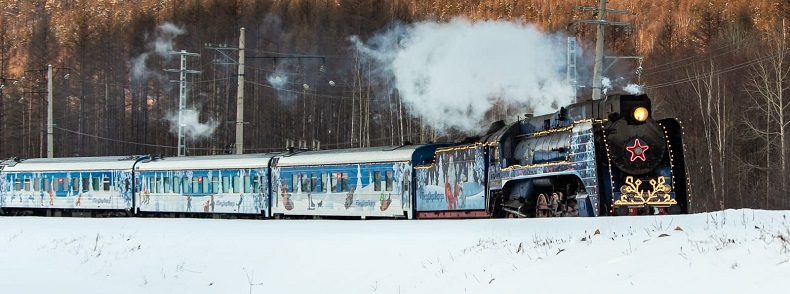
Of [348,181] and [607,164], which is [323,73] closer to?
[348,181]

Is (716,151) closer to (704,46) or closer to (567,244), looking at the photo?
(704,46)

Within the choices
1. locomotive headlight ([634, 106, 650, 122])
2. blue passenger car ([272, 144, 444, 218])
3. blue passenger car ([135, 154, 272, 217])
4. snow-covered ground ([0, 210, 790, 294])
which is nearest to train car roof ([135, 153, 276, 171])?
blue passenger car ([135, 154, 272, 217])

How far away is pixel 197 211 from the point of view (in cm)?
3162

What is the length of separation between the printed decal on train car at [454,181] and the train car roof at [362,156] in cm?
70

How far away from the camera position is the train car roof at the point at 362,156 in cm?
2530

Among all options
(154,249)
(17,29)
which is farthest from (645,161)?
(17,29)

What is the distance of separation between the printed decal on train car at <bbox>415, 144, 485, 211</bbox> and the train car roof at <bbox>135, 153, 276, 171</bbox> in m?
7.40

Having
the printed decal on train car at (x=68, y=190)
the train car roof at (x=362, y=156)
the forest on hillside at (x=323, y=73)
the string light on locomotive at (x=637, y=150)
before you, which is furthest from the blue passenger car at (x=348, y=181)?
the string light on locomotive at (x=637, y=150)

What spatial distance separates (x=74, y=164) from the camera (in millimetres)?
35219

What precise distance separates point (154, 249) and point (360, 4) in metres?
47.9

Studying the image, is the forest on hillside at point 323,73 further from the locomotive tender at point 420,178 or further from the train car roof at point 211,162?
the locomotive tender at point 420,178

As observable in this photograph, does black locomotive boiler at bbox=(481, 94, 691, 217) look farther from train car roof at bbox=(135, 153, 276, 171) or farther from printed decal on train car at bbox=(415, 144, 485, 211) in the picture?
train car roof at bbox=(135, 153, 276, 171)

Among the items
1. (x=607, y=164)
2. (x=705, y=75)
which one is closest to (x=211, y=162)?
(x=607, y=164)

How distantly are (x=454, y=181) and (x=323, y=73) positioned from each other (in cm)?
3772
